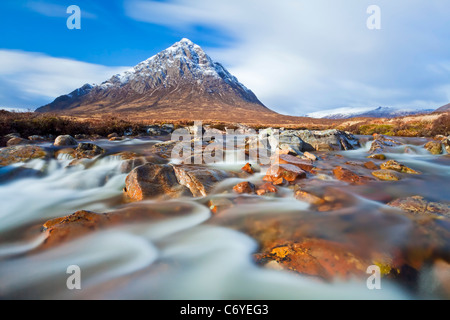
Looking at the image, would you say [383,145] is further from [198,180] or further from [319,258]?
[319,258]

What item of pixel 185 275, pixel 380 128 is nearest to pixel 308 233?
pixel 185 275

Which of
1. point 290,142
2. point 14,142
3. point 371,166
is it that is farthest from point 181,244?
point 14,142

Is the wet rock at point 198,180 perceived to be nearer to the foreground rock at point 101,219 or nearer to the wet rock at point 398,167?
the foreground rock at point 101,219

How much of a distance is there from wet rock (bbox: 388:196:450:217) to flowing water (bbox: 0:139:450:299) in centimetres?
37

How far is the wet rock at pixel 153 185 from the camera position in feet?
18.9

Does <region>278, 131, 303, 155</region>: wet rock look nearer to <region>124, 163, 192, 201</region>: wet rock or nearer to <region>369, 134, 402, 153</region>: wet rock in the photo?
<region>369, 134, 402, 153</region>: wet rock

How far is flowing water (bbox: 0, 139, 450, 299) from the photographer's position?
2859mm

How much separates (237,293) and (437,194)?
6695mm

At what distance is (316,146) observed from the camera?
526 inches

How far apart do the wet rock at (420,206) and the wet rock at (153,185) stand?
5.11 m

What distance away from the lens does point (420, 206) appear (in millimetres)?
4961

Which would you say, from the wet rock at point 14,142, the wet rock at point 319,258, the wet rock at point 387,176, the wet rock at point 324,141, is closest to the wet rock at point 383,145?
the wet rock at point 324,141

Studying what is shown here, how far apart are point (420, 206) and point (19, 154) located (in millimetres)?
12667

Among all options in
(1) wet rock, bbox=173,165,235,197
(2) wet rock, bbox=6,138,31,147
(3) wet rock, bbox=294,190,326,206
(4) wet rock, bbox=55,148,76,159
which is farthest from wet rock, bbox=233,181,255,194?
(2) wet rock, bbox=6,138,31,147
